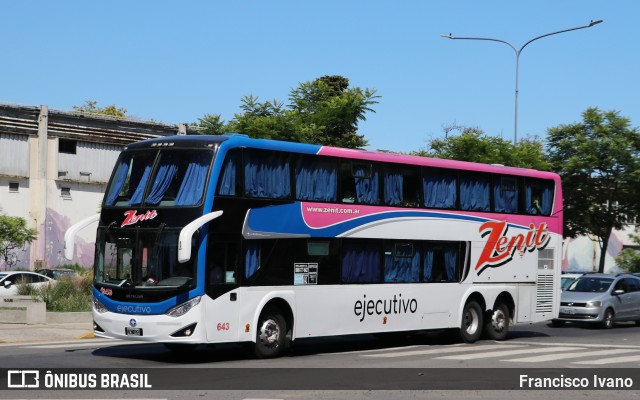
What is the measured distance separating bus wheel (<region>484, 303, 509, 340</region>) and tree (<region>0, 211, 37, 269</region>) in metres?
32.0

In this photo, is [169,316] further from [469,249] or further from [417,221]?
[469,249]

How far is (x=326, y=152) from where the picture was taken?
20.6 metres

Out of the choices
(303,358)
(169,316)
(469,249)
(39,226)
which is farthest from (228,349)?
(39,226)

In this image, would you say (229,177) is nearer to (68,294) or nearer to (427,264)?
(427,264)

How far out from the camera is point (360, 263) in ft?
70.5

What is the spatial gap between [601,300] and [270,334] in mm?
15354

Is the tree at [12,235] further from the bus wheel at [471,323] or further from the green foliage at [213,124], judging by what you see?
the bus wheel at [471,323]

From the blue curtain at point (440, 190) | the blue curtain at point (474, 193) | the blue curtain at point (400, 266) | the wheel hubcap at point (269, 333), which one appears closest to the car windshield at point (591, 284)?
the blue curtain at point (474, 193)

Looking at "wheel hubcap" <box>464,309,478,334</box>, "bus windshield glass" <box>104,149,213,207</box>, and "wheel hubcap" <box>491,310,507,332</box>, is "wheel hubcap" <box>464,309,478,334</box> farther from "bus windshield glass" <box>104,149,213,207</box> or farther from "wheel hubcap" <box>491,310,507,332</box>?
"bus windshield glass" <box>104,149,213,207</box>

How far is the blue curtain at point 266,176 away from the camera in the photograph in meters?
18.9

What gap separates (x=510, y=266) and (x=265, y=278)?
28.0ft

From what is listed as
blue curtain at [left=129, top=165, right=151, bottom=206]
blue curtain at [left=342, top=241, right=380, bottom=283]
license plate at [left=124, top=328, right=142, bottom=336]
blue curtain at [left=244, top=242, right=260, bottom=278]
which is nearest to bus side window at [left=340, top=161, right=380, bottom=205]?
blue curtain at [left=342, top=241, right=380, bottom=283]

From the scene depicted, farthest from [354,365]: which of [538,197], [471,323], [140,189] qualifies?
[538,197]

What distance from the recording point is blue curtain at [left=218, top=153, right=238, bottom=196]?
1827 centimetres
